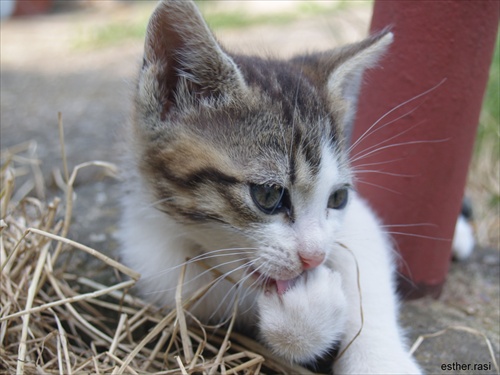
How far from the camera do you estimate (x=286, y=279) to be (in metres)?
1.35

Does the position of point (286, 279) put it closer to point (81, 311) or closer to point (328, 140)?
point (328, 140)

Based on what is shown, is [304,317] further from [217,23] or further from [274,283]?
[217,23]

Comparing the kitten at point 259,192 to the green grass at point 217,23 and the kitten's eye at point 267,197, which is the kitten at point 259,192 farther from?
the green grass at point 217,23

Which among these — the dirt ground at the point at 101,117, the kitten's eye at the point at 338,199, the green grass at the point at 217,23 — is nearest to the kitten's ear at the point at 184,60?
the dirt ground at the point at 101,117

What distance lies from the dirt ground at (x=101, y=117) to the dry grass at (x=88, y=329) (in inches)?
11.3

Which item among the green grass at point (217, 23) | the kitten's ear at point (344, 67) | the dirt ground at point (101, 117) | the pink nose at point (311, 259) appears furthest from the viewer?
the green grass at point (217, 23)

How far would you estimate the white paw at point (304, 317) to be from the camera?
51.6 inches

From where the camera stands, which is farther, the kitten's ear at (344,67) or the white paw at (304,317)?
the kitten's ear at (344,67)

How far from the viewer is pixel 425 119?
1.71 m

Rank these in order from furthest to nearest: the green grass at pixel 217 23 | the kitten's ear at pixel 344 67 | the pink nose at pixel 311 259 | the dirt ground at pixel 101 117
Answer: the green grass at pixel 217 23 → the dirt ground at pixel 101 117 → the kitten's ear at pixel 344 67 → the pink nose at pixel 311 259

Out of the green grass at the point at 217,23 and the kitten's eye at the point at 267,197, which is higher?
the kitten's eye at the point at 267,197

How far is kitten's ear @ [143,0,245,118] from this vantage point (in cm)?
132

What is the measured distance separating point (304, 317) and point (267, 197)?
31cm

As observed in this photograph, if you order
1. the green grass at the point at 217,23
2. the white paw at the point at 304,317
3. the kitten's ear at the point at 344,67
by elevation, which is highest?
the kitten's ear at the point at 344,67
